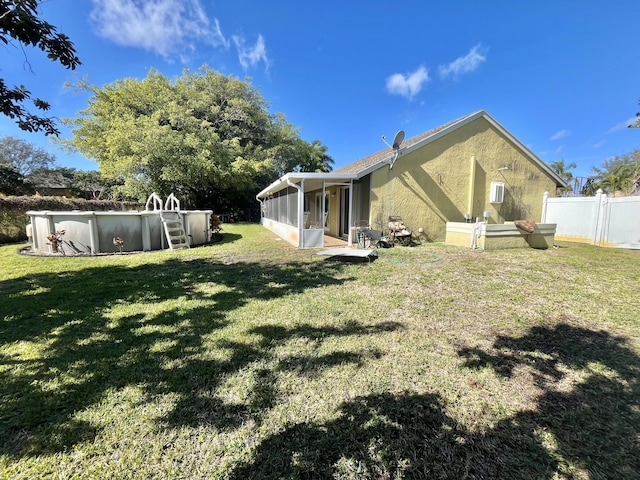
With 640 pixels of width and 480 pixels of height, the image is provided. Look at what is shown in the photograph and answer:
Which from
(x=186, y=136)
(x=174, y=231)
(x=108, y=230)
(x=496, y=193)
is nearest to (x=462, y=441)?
(x=174, y=231)

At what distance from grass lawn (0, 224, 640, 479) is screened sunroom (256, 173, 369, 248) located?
4962mm

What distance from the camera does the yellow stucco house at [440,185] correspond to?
1084cm

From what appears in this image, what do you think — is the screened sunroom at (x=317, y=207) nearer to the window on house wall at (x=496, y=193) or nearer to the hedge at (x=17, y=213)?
the window on house wall at (x=496, y=193)

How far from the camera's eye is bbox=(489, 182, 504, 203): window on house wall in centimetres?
1256

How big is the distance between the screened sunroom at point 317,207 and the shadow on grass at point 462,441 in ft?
26.6

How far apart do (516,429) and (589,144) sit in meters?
103

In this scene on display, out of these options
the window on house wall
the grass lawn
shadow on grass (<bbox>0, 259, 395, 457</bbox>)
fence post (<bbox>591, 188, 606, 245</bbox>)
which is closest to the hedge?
shadow on grass (<bbox>0, 259, 395, 457</bbox>)

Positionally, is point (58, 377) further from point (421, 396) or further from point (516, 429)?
point (516, 429)

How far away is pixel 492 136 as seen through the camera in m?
12.5

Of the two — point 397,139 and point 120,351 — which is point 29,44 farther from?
point 397,139

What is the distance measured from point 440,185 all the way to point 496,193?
9.79ft

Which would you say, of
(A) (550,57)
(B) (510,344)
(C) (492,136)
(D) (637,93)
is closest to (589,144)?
(D) (637,93)

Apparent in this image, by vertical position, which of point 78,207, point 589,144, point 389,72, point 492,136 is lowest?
point 78,207

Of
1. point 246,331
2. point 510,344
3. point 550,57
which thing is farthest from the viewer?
point 550,57
